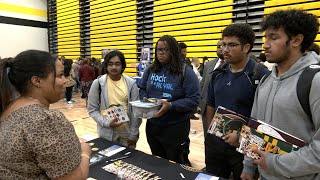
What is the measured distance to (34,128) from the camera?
3.15 ft

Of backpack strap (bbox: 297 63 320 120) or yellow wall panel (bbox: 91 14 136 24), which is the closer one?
backpack strap (bbox: 297 63 320 120)

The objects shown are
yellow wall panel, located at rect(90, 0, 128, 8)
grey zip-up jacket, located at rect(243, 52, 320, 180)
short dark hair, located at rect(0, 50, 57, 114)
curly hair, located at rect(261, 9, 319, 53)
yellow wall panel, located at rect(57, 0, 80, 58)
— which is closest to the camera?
short dark hair, located at rect(0, 50, 57, 114)

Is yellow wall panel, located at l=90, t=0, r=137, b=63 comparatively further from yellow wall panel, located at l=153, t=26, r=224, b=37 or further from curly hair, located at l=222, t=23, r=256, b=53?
curly hair, located at l=222, t=23, r=256, b=53

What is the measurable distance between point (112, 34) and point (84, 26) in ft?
7.91

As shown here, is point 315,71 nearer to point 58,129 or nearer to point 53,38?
point 58,129

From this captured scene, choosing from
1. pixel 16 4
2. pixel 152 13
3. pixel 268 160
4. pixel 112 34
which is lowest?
pixel 268 160

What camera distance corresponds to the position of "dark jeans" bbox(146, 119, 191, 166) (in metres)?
2.32

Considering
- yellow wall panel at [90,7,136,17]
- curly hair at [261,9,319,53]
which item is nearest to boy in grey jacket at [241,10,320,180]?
curly hair at [261,9,319,53]

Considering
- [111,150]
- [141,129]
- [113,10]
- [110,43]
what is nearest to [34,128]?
[111,150]

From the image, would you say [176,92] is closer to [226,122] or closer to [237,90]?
[237,90]

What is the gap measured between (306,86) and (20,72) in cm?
137

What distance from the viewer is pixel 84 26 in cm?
1259

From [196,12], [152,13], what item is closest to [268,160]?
[196,12]

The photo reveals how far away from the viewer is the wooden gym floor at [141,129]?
13.0 feet
